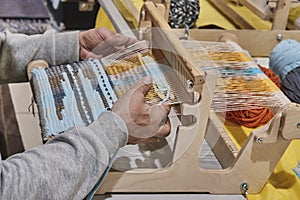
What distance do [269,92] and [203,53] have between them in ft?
0.50

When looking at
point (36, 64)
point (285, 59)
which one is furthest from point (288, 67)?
point (36, 64)

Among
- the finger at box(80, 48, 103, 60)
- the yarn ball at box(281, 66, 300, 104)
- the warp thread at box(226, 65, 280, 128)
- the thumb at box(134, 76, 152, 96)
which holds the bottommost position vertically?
the warp thread at box(226, 65, 280, 128)

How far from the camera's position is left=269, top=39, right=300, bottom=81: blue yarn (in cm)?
99

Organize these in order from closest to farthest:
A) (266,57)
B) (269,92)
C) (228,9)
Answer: (269,92), (266,57), (228,9)

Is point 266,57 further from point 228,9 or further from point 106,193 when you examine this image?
point 106,193

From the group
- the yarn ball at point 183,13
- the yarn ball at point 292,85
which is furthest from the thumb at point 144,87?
the yarn ball at point 183,13

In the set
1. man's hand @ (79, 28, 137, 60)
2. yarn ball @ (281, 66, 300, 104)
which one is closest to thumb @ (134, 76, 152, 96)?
man's hand @ (79, 28, 137, 60)

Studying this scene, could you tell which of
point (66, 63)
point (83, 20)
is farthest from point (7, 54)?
point (83, 20)

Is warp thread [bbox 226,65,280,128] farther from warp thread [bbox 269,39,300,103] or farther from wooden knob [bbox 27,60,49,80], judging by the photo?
wooden knob [bbox 27,60,49,80]

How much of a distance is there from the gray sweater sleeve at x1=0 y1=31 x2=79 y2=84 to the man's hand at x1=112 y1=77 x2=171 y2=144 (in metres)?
0.30

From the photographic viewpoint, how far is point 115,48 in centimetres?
95

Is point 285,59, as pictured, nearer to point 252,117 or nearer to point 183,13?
point 252,117

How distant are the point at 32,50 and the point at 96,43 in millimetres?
133

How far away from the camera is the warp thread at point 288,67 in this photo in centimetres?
95
